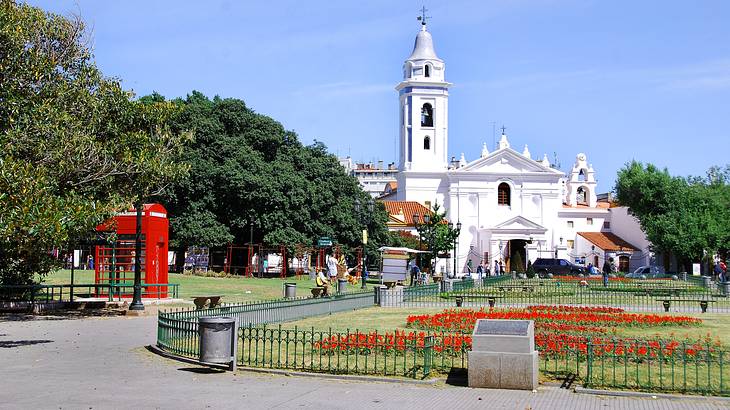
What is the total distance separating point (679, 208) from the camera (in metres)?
76.6

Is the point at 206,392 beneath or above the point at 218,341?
beneath

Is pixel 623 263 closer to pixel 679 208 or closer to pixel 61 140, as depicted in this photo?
pixel 679 208

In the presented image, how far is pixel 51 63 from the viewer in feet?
71.3

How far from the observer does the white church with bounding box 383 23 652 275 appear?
3268 inches

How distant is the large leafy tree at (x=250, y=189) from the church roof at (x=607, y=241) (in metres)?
32.3

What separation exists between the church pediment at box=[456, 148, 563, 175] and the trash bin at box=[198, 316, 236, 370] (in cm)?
7031

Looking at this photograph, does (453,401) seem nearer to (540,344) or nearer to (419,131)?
(540,344)

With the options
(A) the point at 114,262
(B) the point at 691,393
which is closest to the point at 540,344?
(B) the point at 691,393

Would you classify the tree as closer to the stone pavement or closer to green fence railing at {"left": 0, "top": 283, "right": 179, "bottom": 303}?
green fence railing at {"left": 0, "top": 283, "right": 179, "bottom": 303}

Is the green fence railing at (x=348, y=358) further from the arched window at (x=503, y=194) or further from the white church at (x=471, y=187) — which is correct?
the arched window at (x=503, y=194)

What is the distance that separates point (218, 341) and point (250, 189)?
39.9 meters

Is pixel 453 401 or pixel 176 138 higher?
pixel 176 138

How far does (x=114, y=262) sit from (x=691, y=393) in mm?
21434

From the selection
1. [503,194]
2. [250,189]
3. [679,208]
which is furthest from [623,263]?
[250,189]
